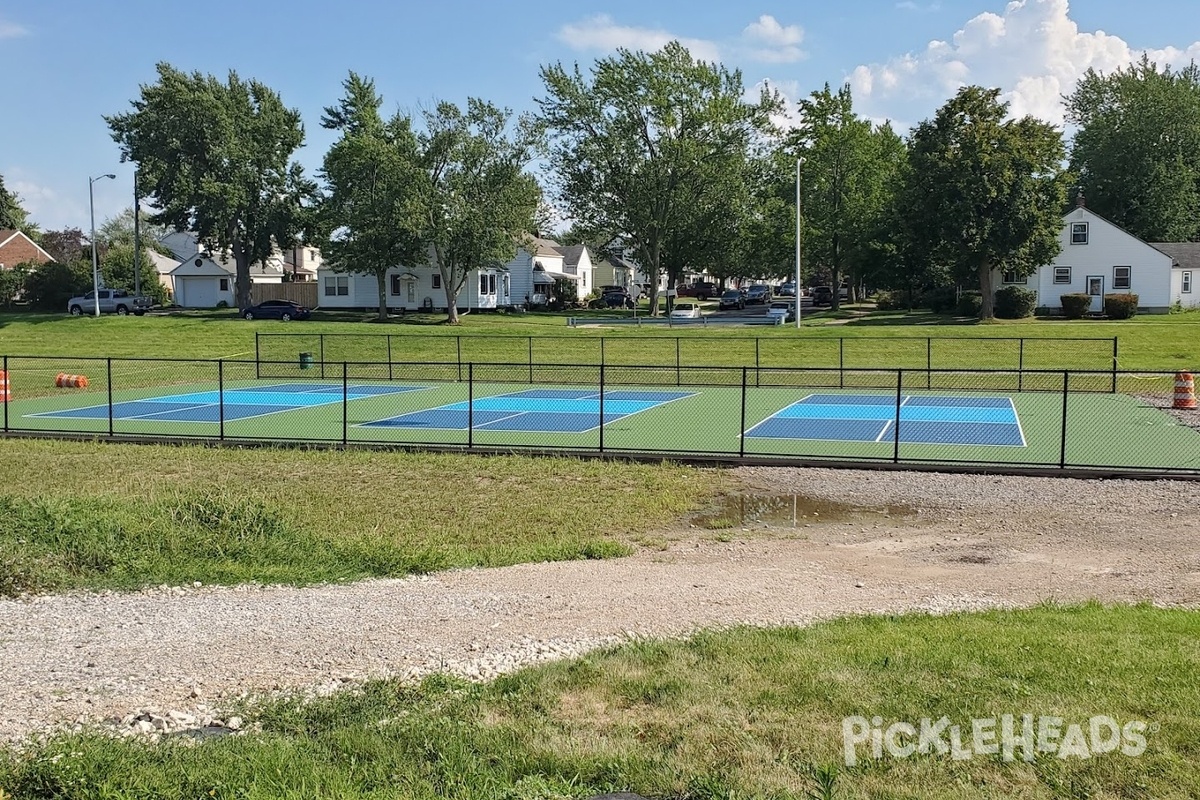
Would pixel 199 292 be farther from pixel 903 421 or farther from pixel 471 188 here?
pixel 903 421

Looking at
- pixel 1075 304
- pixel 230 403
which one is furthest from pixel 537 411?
pixel 1075 304

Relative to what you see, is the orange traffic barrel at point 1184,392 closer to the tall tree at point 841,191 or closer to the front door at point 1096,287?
the front door at point 1096,287

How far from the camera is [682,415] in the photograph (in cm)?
2458

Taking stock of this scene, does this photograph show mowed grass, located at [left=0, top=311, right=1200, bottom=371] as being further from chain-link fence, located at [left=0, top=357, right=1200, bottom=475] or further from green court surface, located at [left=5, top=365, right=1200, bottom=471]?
green court surface, located at [left=5, top=365, right=1200, bottom=471]

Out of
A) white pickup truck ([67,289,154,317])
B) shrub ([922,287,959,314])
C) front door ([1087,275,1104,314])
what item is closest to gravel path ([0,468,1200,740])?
shrub ([922,287,959,314])

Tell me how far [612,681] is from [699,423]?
1688 centimetres

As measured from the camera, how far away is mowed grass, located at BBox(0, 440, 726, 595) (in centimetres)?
982

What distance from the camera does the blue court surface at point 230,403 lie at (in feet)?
80.2

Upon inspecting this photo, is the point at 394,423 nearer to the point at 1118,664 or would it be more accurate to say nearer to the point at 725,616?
the point at 725,616

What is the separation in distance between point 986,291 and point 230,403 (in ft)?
135

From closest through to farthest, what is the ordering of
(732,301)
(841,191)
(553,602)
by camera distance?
(553,602) → (841,191) → (732,301)

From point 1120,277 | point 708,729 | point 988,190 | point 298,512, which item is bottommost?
point 298,512

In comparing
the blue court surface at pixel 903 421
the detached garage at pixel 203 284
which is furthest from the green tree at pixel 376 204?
the blue court surface at pixel 903 421

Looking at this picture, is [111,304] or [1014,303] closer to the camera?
[1014,303]
